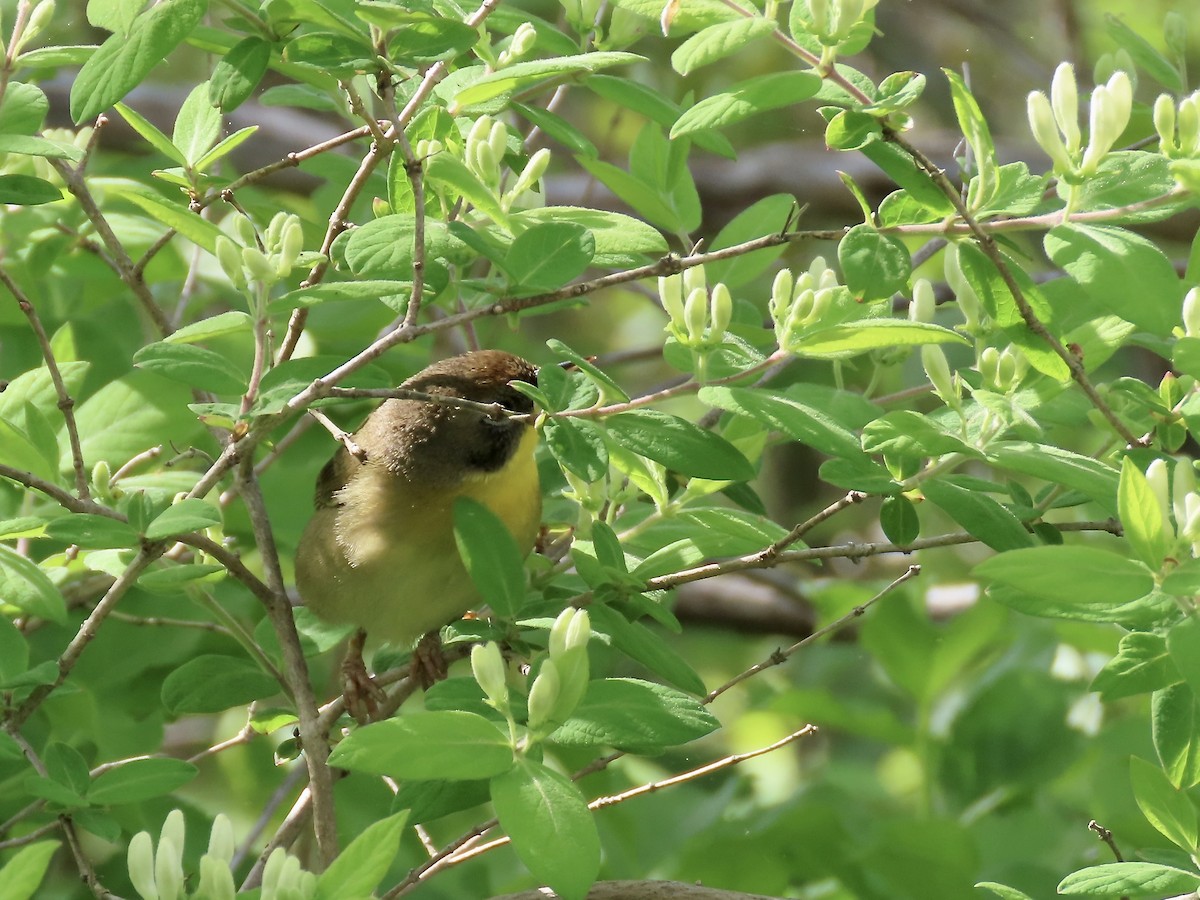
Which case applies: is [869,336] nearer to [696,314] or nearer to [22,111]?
[696,314]

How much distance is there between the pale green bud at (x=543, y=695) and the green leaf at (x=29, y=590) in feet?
2.55

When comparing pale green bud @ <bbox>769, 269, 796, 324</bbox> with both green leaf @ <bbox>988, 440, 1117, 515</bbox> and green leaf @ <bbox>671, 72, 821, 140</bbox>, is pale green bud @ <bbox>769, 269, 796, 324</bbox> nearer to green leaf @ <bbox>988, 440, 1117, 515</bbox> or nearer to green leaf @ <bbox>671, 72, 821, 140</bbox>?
green leaf @ <bbox>671, 72, 821, 140</bbox>

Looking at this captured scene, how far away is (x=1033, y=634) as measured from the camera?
401 cm

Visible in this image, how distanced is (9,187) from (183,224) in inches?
12.1

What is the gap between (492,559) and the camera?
2.32 metres

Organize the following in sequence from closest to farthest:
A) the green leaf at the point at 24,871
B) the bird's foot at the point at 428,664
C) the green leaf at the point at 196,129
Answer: the green leaf at the point at 24,871 → the green leaf at the point at 196,129 → the bird's foot at the point at 428,664

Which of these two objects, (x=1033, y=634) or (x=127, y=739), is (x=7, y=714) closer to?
(x=127, y=739)

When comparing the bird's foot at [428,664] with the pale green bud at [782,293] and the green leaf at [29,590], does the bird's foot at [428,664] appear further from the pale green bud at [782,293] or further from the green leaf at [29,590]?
the pale green bud at [782,293]

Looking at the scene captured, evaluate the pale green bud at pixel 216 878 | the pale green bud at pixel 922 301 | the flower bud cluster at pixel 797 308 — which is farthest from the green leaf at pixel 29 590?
the pale green bud at pixel 922 301

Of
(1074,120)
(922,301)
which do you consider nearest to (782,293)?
(922,301)

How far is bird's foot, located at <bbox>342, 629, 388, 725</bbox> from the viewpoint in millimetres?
3070

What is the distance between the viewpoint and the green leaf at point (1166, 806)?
1.92 metres

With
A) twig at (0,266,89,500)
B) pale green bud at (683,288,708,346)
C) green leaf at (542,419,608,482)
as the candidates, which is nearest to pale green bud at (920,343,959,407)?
pale green bud at (683,288,708,346)

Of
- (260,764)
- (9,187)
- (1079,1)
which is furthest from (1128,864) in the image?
(1079,1)
